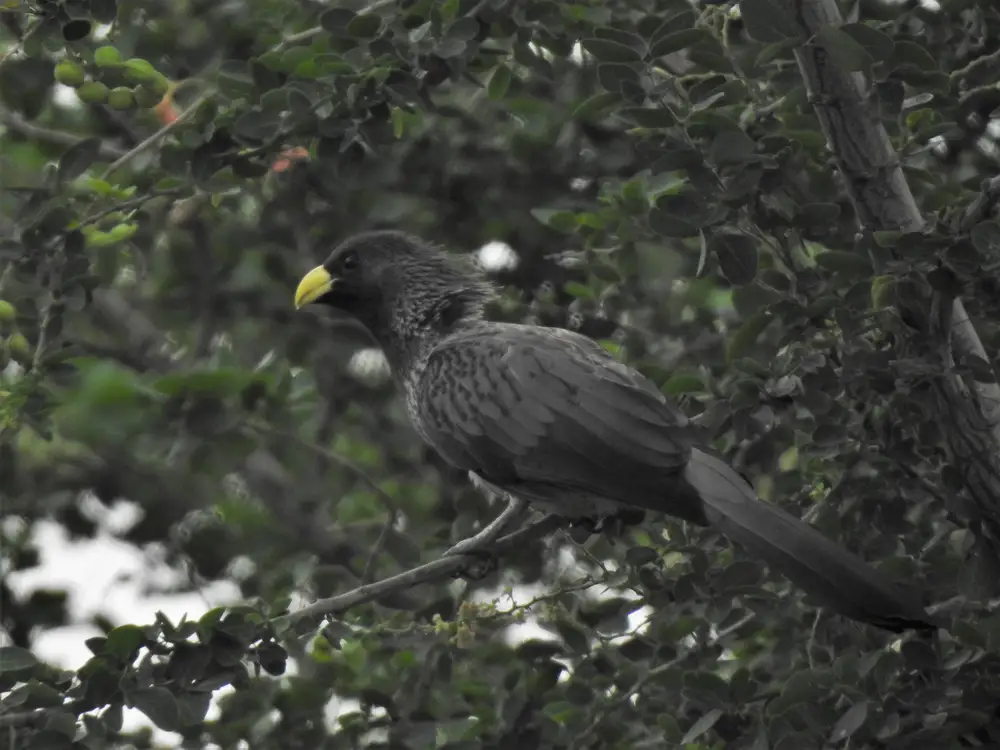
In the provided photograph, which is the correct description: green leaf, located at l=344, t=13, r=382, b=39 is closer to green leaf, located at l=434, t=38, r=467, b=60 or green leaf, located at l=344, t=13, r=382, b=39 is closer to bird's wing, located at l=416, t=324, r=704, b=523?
green leaf, located at l=434, t=38, r=467, b=60

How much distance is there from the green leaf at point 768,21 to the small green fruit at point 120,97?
1786 mm

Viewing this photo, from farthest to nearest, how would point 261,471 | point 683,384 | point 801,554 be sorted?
point 261,471
point 683,384
point 801,554

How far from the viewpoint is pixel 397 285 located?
5.39 metres

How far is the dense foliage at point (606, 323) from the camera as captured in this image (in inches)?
131

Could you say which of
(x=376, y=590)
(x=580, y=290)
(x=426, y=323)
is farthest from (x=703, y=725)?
(x=426, y=323)

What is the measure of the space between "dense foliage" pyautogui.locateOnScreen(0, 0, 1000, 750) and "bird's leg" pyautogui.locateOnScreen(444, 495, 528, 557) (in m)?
0.12

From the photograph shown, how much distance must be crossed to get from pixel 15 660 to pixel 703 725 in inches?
62.2

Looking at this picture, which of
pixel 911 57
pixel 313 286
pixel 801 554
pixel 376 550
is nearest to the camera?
pixel 911 57

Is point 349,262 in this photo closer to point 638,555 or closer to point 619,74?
point 638,555

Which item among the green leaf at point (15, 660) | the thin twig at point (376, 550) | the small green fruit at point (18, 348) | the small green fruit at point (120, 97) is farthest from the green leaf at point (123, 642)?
the small green fruit at point (120, 97)

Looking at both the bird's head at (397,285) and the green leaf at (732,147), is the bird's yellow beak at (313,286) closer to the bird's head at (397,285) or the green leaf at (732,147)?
the bird's head at (397,285)

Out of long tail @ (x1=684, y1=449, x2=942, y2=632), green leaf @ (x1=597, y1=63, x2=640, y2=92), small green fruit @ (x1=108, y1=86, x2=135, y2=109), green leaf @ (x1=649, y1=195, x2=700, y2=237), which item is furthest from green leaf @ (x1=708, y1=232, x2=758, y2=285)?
small green fruit @ (x1=108, y1=86, x2=135, y2=109)

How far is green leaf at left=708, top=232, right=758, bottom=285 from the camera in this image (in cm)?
350

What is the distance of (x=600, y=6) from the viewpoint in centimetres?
430
